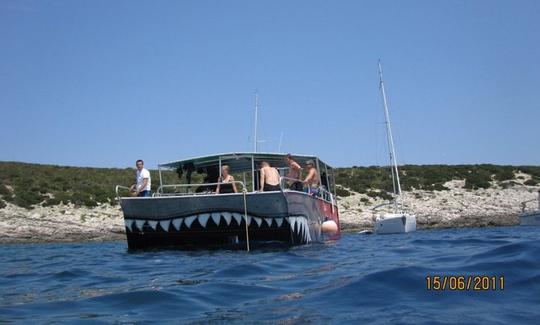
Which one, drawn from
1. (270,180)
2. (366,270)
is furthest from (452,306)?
(270,180)

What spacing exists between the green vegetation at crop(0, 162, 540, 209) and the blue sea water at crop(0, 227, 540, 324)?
29.5m

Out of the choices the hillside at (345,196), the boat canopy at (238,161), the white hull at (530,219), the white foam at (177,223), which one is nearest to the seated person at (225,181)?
the boat canopy at (238,161)

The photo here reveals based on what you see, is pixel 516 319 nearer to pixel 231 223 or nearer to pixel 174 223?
pixel 231 223

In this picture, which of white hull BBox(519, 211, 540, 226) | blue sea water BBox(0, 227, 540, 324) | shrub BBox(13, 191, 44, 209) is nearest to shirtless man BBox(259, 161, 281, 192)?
blue sea water BBox(0, 227, 540, 324)

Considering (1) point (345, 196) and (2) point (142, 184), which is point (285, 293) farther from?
(1) point (345, 196)

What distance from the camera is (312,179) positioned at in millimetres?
15453

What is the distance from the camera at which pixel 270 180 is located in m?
13.9

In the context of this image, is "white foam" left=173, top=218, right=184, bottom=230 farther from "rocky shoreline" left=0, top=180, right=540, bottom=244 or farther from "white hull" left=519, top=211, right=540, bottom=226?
"white hull" left=519, top=211, right=540, bottom=226

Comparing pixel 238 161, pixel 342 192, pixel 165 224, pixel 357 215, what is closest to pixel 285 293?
pixel 165 224

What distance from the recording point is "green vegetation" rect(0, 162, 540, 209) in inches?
1478

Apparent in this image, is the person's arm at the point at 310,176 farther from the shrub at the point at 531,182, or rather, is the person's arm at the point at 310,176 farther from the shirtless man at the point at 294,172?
the shrub at the point at 531,182

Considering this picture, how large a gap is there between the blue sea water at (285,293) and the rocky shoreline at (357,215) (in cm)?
2005

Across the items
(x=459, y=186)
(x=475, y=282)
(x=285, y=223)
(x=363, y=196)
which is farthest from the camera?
(x=459, y=186)

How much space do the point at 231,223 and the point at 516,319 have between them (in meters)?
8.93
